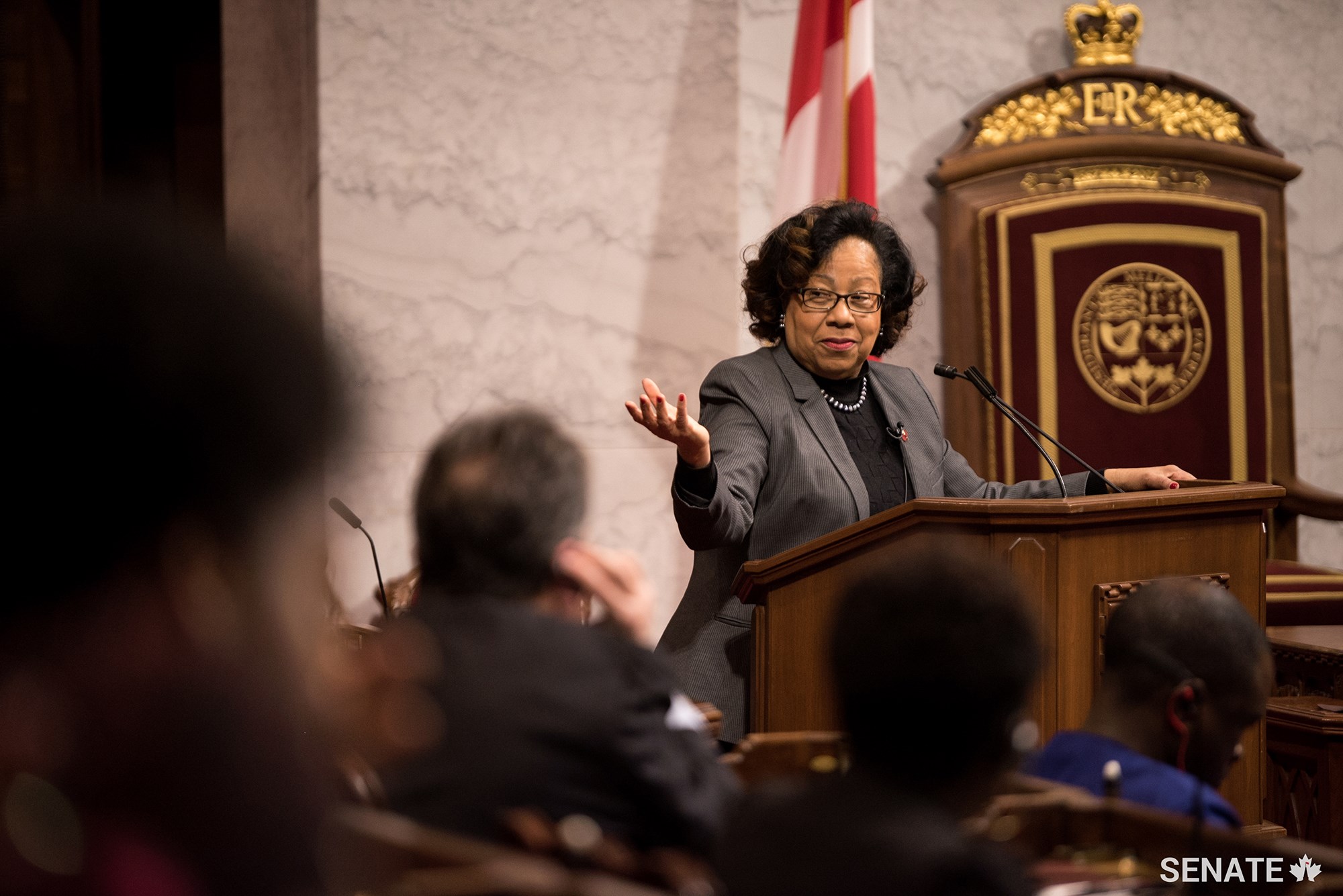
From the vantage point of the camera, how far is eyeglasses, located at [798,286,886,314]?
333 cm

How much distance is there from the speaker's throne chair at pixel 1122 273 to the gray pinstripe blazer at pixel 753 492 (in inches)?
74.5

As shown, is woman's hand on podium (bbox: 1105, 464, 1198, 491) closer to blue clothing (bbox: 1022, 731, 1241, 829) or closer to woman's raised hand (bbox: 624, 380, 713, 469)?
woman's raised hand (bbox: 624, 380, 713, 469)

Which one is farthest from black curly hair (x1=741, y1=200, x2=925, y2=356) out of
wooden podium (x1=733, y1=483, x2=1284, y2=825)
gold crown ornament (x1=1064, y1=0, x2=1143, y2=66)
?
gold crown ornament (x1=1064, y1=0, x2=1143, y2=66)

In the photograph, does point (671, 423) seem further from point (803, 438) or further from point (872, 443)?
point (872, 443)

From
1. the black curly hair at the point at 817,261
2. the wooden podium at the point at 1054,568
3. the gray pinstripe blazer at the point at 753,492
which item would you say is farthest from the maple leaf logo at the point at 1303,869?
the black curly hair at the point at 817,261

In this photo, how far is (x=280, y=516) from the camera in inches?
28.2

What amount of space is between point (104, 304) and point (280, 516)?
0.15m

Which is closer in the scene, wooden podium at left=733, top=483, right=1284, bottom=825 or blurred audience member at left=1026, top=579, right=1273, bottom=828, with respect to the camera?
blurred audience member at left=1026, top=579, right=1273, bottom=828

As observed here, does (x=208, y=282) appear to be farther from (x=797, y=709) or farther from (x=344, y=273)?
(x=344, y=273)

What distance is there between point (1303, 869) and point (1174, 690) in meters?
0.59

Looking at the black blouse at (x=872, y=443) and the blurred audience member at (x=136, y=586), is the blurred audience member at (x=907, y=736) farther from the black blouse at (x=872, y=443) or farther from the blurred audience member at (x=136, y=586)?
the black blouse at (x=872, y=443)

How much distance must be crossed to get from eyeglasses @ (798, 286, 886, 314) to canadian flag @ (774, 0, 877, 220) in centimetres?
147

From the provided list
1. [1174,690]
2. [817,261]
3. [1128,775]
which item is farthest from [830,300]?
[1128,775]

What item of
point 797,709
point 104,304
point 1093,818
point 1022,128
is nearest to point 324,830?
point 104,304
